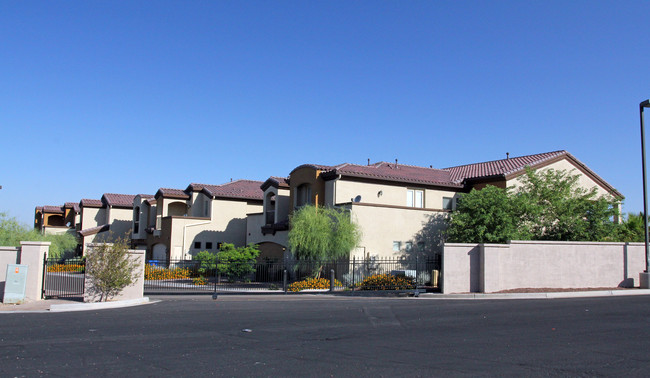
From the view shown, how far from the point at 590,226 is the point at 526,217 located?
3.40 metres

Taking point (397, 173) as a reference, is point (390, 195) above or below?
below

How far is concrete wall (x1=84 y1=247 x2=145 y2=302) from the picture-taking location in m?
18.6

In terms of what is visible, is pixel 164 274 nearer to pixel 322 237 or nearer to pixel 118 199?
pixel 322 237

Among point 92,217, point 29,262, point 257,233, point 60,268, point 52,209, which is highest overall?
point 52,209

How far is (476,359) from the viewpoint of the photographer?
9.48 metres

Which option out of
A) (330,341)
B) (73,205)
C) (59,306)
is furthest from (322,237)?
(73,205)

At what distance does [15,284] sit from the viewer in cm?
1850

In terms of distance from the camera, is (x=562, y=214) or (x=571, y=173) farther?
(x=571, y=173)

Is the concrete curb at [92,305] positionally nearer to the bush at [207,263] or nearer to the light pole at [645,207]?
the bush at [207,263]

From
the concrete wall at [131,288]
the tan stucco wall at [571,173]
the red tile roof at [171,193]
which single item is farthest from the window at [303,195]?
the concrete wall at [131,288]

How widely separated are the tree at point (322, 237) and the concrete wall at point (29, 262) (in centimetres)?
1222

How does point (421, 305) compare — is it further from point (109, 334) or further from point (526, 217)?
point (526, 217)

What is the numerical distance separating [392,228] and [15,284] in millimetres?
18452

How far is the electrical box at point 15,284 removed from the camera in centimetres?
1839
